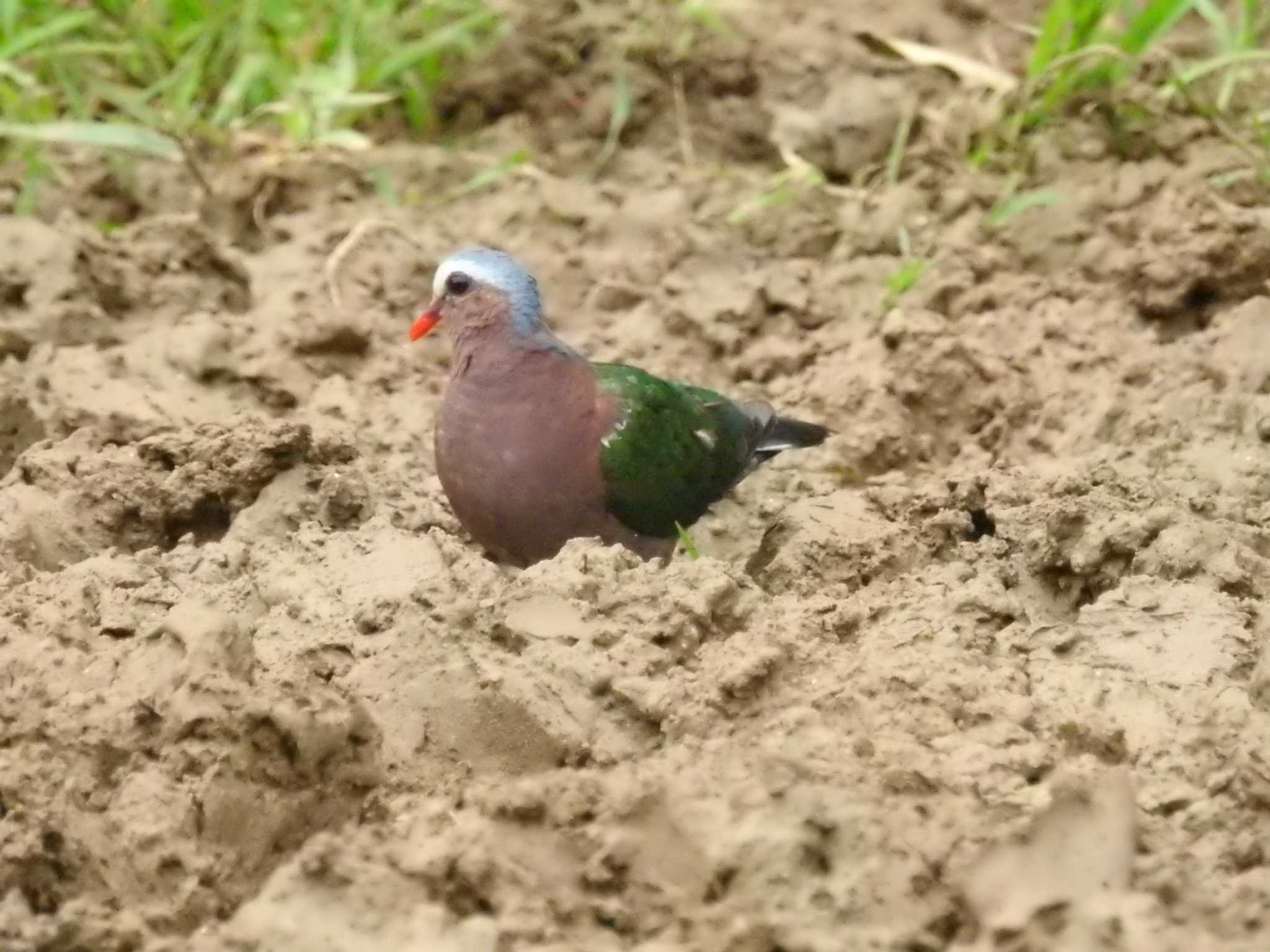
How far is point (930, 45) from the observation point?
4.86 metres

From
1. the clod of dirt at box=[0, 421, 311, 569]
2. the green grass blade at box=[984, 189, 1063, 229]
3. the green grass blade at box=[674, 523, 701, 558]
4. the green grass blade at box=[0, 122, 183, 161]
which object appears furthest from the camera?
the green grass blade at box=[0, 122, 183, 161]

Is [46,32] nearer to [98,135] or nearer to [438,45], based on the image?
[98,135]

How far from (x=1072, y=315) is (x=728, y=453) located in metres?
1.05

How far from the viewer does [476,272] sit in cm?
334

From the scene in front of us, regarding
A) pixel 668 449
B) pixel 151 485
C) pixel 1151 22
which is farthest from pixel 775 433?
pixel 1151 22

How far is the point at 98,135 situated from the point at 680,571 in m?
2.68

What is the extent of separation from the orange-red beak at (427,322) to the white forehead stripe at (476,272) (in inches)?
2.2

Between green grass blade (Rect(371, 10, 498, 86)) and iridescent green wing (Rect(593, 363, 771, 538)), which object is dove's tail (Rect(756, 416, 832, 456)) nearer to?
iridescent green wing (Rect(593, 363, 771, 538))

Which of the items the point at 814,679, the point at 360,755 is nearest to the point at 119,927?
the point at 360,755

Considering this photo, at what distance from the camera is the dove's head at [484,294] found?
3.30 m

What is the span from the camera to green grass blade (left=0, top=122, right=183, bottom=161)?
4.26 m

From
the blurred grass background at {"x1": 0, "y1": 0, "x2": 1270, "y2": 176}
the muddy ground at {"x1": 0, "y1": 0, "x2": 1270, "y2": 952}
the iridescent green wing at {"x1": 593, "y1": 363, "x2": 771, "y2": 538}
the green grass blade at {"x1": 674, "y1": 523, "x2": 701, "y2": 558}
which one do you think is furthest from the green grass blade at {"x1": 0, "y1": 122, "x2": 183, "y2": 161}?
the green grass blade at {"x1": 674, "y1": 523, "x2": 701, "y2": 558}

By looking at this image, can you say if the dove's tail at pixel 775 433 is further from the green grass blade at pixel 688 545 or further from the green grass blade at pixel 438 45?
the green grass blade at pixel 438 45

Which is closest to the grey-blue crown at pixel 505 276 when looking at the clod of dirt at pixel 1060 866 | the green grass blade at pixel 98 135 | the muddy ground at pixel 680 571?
the muddy ground at pixel 680 571
